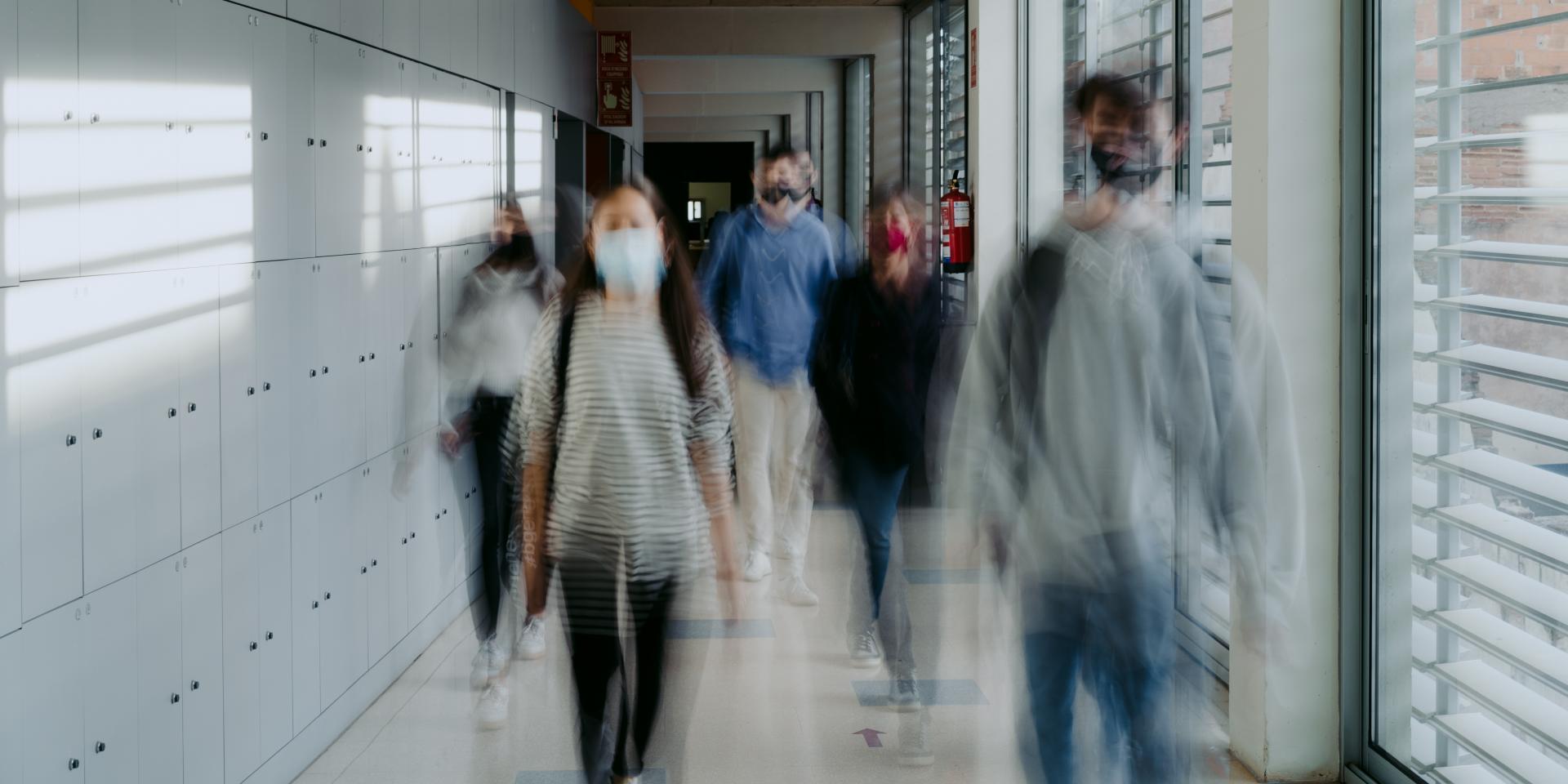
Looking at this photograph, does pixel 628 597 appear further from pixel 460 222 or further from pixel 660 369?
pixel 460 222

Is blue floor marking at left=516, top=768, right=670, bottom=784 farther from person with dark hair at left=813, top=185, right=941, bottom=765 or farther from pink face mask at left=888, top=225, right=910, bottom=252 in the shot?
pink face mask at left=888, top=225, right=910, bottom=252

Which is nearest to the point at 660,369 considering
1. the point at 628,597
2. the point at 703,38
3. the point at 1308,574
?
the point at 628,597

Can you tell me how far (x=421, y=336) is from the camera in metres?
5.05

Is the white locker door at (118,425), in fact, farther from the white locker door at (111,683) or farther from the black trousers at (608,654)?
the black trousers at (608,654)

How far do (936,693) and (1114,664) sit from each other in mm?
2037

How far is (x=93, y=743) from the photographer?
2.70 meters

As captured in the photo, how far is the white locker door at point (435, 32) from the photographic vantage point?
496 cm

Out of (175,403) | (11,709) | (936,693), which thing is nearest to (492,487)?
(175,403)

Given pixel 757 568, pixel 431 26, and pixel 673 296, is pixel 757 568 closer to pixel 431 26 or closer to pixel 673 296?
pixel 431 26

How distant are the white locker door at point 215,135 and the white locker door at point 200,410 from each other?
0.08m

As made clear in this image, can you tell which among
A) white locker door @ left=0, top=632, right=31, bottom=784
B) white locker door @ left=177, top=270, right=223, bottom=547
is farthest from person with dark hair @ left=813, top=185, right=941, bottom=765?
white locker door @ left=0, top=632, right=31, bottom=784

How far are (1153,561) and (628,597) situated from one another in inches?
45.1

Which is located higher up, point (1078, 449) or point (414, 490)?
point (1078, 449)

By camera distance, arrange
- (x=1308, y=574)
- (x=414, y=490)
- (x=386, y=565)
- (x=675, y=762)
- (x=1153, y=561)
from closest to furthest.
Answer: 1. (x=1153, y=561)
2. (x=1308, y=574)
3. (x=675, y=762)
4. (x=386, y=565)
5. (x=414, y=490)
